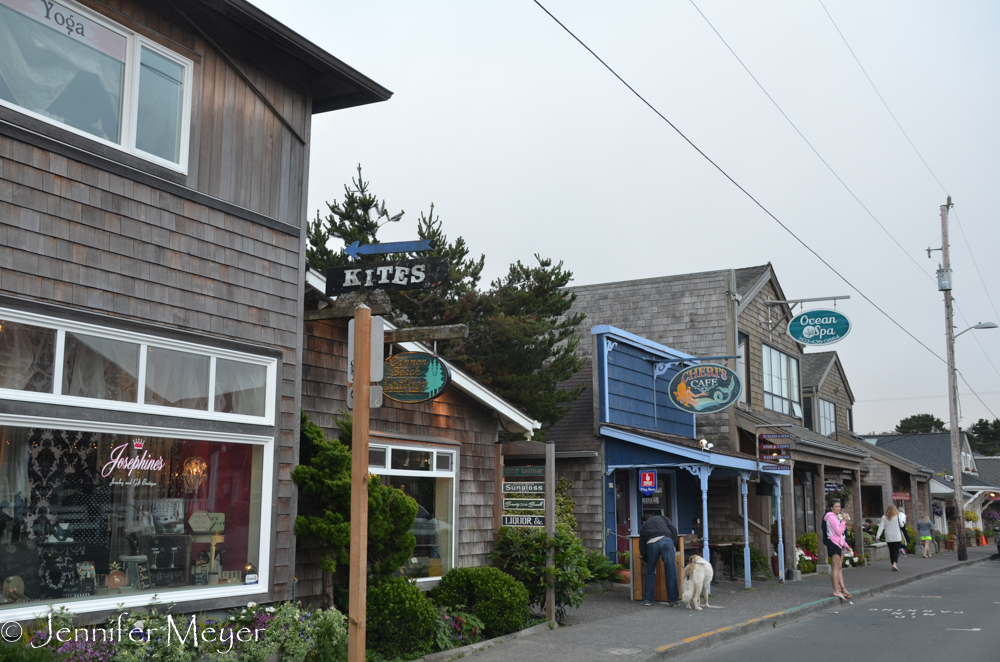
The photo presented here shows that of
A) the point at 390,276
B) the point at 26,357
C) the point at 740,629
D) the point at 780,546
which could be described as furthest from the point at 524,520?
the point at 780,546

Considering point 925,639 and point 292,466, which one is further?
point 925,639

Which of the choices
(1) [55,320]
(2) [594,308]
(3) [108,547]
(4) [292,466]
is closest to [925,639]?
(4) [292,466]

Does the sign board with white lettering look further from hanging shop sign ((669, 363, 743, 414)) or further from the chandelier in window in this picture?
hanging shop sign ((669, 363, 743, 414))

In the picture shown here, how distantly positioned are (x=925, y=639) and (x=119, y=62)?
11.6 metres

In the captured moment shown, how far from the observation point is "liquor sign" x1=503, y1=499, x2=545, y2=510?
12.4 meters

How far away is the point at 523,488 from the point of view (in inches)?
492

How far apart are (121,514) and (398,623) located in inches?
124

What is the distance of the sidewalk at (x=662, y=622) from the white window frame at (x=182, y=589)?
8.94ft

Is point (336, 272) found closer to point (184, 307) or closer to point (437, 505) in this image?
point (184, 307)

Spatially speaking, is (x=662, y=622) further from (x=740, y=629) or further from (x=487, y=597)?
(x=487, y=597)

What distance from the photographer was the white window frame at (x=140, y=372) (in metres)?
6.74

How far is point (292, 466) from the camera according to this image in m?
8.86

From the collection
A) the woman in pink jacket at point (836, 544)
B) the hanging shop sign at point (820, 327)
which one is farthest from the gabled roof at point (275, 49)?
the hanging shop sign at point (820, 327)

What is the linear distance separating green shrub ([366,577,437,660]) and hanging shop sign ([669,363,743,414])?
9311mm
